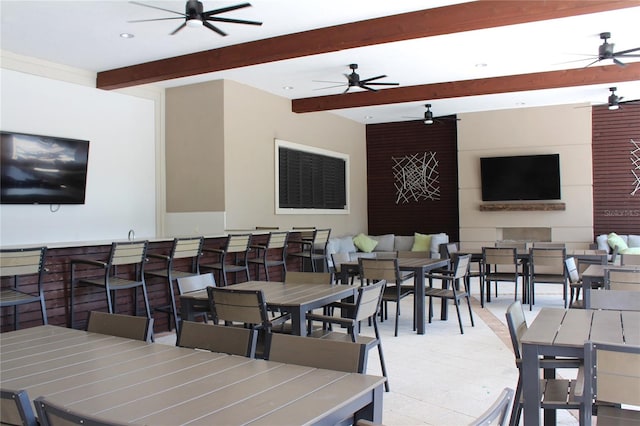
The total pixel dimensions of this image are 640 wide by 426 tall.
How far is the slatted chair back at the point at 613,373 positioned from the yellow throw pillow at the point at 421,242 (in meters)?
8.52

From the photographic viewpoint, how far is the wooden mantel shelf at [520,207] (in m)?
10.3

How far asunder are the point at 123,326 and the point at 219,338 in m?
0.57

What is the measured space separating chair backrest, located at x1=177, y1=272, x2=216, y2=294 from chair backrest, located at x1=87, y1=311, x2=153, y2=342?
3.44 ft

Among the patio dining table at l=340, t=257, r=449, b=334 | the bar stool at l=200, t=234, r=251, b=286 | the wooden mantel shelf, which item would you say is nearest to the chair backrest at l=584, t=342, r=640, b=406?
the patio dining table at l=340, t=257, r=449, b=334

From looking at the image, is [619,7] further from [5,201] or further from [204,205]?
[5,201]

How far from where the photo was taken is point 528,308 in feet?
22.4

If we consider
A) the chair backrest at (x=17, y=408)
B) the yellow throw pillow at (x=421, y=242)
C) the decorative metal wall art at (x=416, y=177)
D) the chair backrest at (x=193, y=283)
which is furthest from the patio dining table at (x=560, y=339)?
the decorative metal wall art at (x=416, y=177)

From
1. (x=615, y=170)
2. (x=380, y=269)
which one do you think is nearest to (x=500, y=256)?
(x=380, y=269)

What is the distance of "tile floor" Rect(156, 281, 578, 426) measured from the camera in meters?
3.34

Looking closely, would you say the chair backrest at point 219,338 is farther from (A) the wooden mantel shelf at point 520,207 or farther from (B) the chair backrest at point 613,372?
(A) the wooden mantel shelf at point 520,207

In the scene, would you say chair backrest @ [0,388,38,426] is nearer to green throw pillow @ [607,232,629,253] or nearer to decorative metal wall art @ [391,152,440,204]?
green throw pillow @ [607,232,629,253]

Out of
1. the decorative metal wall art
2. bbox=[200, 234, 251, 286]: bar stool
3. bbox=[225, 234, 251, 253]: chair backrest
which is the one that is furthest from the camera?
the decorative metal wall art

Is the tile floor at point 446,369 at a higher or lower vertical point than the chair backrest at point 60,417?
lower

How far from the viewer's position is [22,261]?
13.7ft
